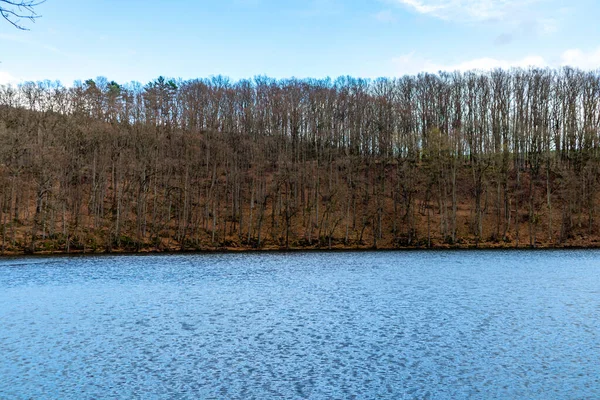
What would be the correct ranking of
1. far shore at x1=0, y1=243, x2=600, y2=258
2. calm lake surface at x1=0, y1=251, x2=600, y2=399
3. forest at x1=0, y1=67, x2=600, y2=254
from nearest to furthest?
A: 1. calm lake surface at x1=0, y1=251, x2=600, y2=399
2. far shore at x1=0, y1=243, x2=600, y2=258
3. forest at x1=0, y1=67, x2=600, y2=254

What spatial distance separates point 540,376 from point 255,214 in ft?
214

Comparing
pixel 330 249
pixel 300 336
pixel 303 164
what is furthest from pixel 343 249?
pixel 300 336

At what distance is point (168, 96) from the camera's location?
311ft

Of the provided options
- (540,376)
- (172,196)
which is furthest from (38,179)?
(540,376)

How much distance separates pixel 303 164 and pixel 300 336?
6099 centimetres

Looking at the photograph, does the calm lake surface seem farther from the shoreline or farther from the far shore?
the far shore

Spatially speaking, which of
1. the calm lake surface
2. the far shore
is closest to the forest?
the far shore

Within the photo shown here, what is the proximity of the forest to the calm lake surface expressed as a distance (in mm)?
31190

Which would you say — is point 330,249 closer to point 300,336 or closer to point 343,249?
point 343,249

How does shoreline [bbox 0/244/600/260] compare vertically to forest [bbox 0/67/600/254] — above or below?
below

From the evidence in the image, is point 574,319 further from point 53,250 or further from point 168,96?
point 168,96

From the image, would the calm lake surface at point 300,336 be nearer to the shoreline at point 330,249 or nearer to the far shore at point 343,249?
the shoreline at point 330,249

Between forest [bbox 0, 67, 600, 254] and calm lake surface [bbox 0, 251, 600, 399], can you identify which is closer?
calm lake surface [bbox 0, 251, 600, 399]

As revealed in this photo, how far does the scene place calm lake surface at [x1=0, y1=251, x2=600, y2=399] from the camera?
14.1 m
